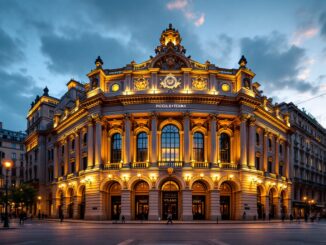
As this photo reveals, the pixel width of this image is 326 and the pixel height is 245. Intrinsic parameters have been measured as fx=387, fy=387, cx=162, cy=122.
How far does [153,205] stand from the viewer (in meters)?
56.3

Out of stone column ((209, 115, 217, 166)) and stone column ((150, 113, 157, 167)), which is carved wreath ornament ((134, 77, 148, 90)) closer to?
stone column ((150, 113, 157, 167))

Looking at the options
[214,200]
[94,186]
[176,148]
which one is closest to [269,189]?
[214,200]

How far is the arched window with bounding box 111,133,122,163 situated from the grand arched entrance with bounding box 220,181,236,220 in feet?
56.0

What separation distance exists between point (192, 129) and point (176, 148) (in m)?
3.88

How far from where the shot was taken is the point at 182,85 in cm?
5991

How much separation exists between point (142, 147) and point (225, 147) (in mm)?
13401

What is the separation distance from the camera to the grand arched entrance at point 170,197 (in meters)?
58.5

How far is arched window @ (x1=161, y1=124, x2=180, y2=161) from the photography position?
2347 inches

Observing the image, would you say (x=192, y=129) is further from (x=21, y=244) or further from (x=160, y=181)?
(x=21, y=244)

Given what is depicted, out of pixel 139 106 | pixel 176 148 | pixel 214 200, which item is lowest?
pixel 214 200

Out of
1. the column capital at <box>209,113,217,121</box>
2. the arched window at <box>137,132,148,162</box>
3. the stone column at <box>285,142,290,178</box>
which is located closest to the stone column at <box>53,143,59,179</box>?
the arched window at <box>137,132,148,162</box>

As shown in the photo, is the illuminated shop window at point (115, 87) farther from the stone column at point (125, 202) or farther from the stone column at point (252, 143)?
the stone column at point (252, 143)

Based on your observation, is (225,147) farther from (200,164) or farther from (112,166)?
(112,166)

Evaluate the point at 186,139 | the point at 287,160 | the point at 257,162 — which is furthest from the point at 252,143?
the point at 287,160
